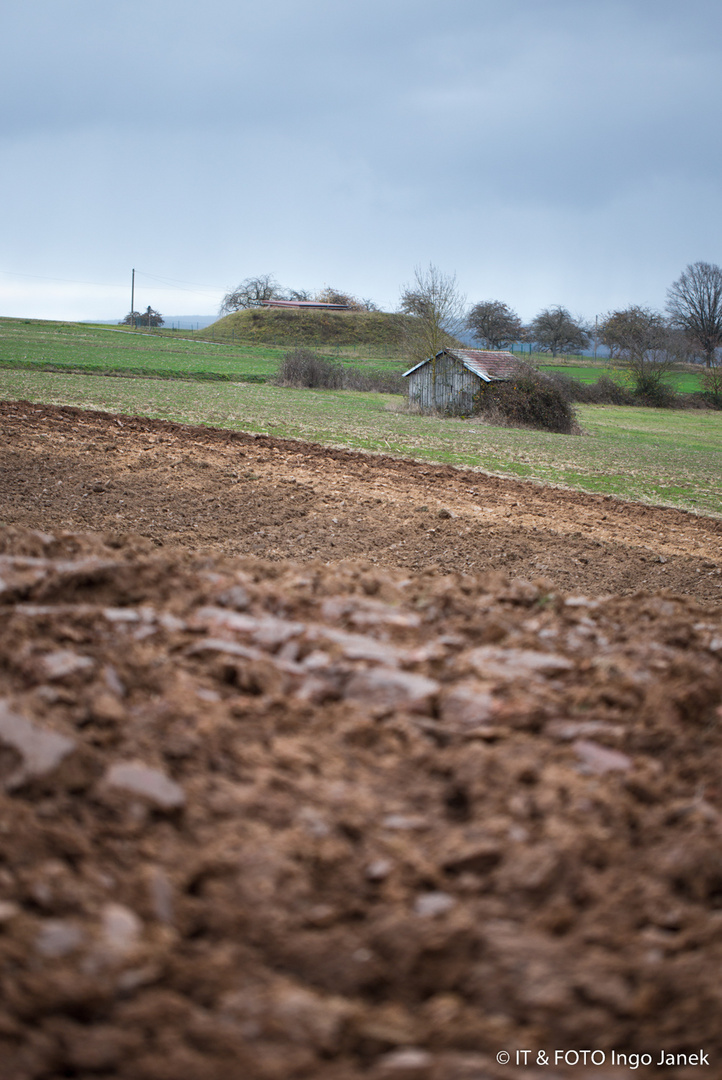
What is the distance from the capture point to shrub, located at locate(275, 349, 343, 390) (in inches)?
1681

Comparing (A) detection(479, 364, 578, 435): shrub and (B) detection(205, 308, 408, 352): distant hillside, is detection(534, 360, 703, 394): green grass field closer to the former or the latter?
(B) detection(205, 308, 408, 352): distant hillside

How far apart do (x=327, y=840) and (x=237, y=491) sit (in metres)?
8.67

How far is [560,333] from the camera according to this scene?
289 ft

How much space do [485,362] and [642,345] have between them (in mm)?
39756

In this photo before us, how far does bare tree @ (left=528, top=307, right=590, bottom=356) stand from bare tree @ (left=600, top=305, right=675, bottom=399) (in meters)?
3.50

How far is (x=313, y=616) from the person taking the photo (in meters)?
3.36

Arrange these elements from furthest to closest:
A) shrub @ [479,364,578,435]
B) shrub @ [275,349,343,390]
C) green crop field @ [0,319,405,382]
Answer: shrub @ [275,349,343,390] < green crop field @ [0,319,405,382] < shrub @ [479,364,578,435]

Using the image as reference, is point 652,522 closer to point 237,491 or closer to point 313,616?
point 237,491

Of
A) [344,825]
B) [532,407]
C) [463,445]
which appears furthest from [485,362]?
[344,825]

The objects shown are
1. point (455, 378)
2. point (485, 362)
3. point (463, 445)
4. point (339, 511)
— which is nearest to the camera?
point (339, 511)

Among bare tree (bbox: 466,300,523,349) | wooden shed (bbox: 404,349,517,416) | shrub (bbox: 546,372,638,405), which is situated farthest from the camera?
bare tree (bbox: 466,300,523,349)

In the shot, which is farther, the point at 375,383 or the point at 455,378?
the point at 375,383
